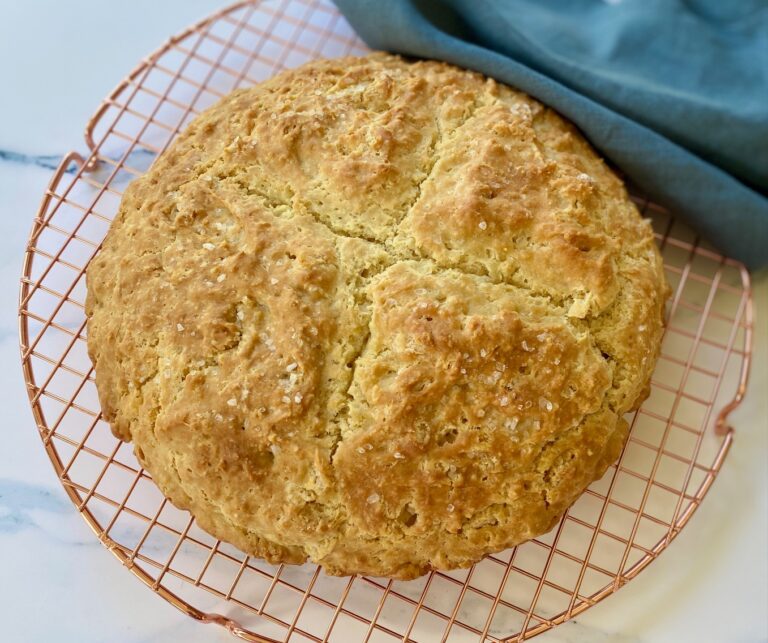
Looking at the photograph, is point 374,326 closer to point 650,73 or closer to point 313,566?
point 313,566

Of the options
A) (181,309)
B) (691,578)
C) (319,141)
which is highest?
(319,141)

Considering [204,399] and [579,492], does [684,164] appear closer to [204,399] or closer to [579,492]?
[579,492]

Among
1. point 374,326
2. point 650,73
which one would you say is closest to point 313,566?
point 374,326

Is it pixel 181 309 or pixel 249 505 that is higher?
pixel 181 309

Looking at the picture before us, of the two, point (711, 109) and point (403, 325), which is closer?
point (403, 325)

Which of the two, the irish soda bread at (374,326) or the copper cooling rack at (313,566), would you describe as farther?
the copper cooling rack at (313,566)

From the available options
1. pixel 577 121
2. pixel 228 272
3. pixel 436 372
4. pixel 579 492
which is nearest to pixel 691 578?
pixel 579 492
